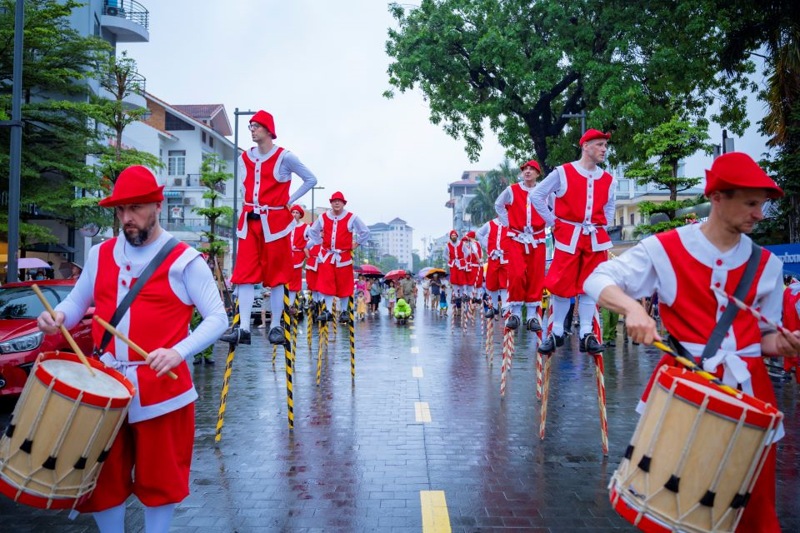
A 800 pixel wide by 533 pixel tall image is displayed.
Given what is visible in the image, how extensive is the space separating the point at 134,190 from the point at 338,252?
8975 mm

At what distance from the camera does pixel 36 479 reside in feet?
11.8

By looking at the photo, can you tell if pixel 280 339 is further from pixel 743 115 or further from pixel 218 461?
pixel 743 115

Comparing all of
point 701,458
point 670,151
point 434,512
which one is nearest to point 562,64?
point 670,151

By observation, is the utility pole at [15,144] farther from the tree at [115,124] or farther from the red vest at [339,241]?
the tree at [115,124]

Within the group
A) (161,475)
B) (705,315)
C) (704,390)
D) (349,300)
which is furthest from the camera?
(349,300)

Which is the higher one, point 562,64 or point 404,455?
point 562,64

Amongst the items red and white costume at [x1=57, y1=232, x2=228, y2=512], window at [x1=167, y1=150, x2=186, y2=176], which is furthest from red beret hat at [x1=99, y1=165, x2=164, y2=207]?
window at [x1=167, y1=150, x2=186, y2=176]

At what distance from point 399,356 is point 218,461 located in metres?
9.60

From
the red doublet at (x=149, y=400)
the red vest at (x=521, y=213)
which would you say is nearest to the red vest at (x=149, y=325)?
the red doublet at (x=149, y=400)

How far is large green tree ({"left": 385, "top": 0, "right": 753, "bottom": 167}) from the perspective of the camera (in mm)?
26531

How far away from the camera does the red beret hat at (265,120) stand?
824 cm

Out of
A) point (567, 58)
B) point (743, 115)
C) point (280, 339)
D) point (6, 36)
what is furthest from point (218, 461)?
point (743, 115)

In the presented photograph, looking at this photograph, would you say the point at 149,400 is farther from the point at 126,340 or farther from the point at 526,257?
the point at 526,257

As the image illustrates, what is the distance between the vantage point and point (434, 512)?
5.62m
